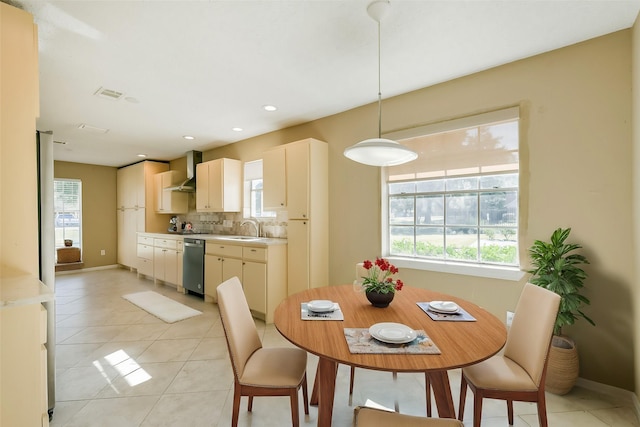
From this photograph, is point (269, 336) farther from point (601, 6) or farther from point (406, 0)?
point (601, 6)

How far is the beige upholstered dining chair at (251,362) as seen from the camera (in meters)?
1.47

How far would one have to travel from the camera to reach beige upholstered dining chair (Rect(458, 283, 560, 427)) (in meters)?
1.38

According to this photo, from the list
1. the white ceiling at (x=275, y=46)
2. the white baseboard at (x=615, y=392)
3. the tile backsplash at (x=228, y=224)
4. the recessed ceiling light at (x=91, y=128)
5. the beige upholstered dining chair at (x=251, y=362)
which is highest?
the white ceiling at (x=275, y=46)

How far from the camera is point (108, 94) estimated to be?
2.95m

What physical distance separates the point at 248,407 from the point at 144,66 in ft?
9.16

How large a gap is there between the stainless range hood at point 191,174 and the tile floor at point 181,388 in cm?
266

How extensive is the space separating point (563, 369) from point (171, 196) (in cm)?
623

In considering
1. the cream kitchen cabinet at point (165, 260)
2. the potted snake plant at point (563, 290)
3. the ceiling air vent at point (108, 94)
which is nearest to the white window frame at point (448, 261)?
the potted snake plant at point (563, 290)

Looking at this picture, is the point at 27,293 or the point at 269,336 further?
the point at 269,336

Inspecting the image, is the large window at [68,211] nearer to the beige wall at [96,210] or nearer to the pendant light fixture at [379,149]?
the beige wall at [96,210]

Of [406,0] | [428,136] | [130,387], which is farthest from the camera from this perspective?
[428,136]

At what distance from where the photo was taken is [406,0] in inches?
66.4

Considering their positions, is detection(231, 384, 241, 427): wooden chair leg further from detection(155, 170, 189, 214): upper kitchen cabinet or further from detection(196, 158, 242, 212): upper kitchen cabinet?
detection(155, 170, 189, 214): upper kitchen cabinet

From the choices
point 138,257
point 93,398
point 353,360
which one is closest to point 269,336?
point 93,398
